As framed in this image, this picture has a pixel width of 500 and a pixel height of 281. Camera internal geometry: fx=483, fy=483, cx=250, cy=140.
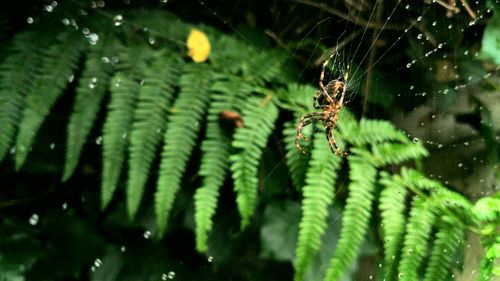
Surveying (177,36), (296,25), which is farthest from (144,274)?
(296,25)

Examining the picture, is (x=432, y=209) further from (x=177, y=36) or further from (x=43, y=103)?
(x=43, y=103)

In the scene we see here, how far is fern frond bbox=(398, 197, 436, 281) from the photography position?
2.34ft

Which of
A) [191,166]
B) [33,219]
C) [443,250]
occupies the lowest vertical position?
[33,219]

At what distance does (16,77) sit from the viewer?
0.69m

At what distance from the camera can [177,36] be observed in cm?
78

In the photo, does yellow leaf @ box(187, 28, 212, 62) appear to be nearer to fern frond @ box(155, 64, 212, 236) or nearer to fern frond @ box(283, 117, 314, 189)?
fern frond @ box(155, 64, 212, 236)

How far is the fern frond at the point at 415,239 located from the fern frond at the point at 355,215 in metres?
0.07

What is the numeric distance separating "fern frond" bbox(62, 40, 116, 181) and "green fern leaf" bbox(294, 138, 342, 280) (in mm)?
325

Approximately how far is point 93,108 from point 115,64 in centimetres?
8

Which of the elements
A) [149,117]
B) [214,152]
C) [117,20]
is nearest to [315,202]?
[214,152]

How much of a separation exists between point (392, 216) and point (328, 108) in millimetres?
198

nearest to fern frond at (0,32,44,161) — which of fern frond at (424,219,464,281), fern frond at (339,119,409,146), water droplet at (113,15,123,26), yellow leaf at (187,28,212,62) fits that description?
water droplet at (113,15,123,26)

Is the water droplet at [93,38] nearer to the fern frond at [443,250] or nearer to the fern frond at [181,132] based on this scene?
the fern frond at [181,132]

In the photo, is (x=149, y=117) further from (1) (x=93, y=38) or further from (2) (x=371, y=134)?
(2) (x=371, y=134)
